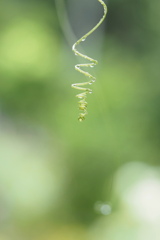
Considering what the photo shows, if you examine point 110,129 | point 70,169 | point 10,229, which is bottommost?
point 10,229

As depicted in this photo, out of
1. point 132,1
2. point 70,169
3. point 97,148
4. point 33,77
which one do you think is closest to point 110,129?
point 97,148

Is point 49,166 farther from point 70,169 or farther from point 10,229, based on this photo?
point 10,229

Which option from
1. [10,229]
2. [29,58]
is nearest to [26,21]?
[29,58]

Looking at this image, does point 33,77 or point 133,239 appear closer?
point 133,239

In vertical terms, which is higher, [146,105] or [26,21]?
[26,21]

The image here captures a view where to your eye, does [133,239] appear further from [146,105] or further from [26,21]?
[26,21]

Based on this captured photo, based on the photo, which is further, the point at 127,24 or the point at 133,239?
the point at 127,24
